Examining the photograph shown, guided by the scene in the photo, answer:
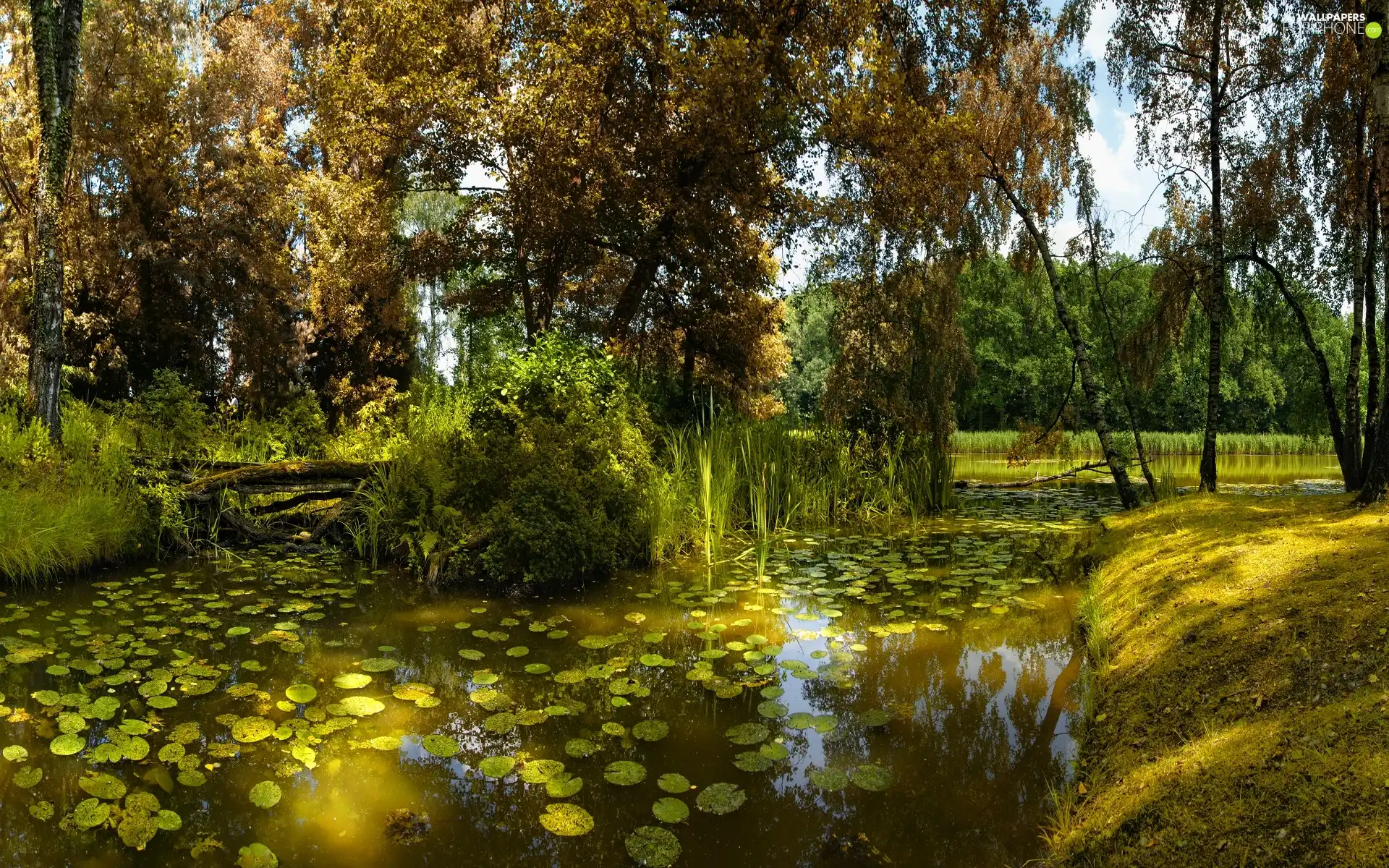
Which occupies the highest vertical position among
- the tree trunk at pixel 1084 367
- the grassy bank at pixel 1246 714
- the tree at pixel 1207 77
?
the tree at pixel 1207 77

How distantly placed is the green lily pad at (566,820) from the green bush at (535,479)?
3040 mm

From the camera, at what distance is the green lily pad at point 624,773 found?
105 inches

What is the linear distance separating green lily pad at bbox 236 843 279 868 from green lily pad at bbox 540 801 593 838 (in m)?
0.79

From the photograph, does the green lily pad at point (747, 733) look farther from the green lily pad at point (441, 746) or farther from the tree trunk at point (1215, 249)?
the tree trunk at point (1215, 249)

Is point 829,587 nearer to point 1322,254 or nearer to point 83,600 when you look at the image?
point 83,600

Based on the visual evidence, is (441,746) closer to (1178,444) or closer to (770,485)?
(770,485)

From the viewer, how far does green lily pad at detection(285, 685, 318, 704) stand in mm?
3322

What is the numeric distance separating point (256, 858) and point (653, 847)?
3.86 feet

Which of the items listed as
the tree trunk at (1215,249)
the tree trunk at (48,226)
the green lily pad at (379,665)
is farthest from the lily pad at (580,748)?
the tree trunk at (1215,249)

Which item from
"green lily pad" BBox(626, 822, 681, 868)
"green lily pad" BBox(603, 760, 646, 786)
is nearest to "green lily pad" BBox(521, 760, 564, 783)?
"green lily pad" BBox(603, 760, 646, 786)

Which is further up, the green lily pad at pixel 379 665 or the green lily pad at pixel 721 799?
the green lily pad at pixel 379 665

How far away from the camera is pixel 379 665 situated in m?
3.81

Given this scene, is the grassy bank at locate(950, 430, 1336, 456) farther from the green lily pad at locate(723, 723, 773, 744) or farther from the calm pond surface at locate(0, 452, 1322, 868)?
the green lily pad at locate(723, 723, 773, 744)

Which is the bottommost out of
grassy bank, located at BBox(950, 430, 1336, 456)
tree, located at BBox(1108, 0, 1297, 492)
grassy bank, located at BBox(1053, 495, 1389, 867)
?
grassy bank, located at BBox(950, 430, 1336, 456)
